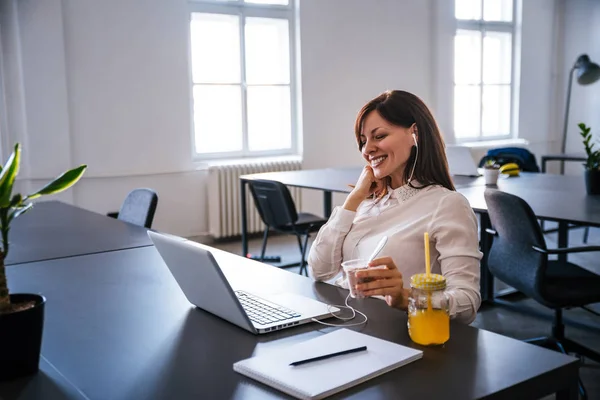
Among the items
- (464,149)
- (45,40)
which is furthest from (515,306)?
(45,40)

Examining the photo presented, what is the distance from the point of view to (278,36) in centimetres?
635

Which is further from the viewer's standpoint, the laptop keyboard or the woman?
the woman

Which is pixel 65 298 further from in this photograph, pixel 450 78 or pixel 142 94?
pixel 450 78

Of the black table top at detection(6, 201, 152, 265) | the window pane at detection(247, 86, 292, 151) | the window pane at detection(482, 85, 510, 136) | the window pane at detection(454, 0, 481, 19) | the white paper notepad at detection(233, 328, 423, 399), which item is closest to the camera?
the white paper notepad at detection(233, 328, 423, 399)

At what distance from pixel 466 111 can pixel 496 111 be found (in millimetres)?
561

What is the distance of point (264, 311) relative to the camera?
1423 millimetres

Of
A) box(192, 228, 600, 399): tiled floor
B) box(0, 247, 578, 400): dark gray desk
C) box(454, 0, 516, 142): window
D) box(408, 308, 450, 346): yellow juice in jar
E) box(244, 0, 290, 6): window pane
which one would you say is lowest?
box(192, 228, 600, 399): tiled floor

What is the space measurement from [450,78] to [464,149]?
3086 millimetres

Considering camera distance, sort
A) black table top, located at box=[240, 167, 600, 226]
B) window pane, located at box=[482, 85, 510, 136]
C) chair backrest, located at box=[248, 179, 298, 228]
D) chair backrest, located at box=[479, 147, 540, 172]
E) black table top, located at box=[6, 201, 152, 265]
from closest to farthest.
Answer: black table top, located at box=[6, 201, 152, 265], black table top, located at box=[240, 167, 600, 226], chair backrest, located at box=[248, 179, 298, 228], chair backrest, located at box=[479, 147, 540, 172], window pane, located at box=[482, 85, 510, 136]

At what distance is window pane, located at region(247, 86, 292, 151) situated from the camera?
6.28 meters

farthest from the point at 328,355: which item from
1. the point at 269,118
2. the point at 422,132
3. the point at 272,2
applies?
the point at 272,2

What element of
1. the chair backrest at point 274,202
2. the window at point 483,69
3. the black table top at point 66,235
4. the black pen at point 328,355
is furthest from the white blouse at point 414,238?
the window at point 483,69

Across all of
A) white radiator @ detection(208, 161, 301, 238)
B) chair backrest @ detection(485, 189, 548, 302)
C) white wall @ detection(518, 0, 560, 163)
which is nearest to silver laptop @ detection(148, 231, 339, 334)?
chair backrest @ detection(485, 189, 548, 302)

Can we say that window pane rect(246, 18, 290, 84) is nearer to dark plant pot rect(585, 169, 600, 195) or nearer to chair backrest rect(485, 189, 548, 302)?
dark plant pot rect(585, 169, 600, 195)
